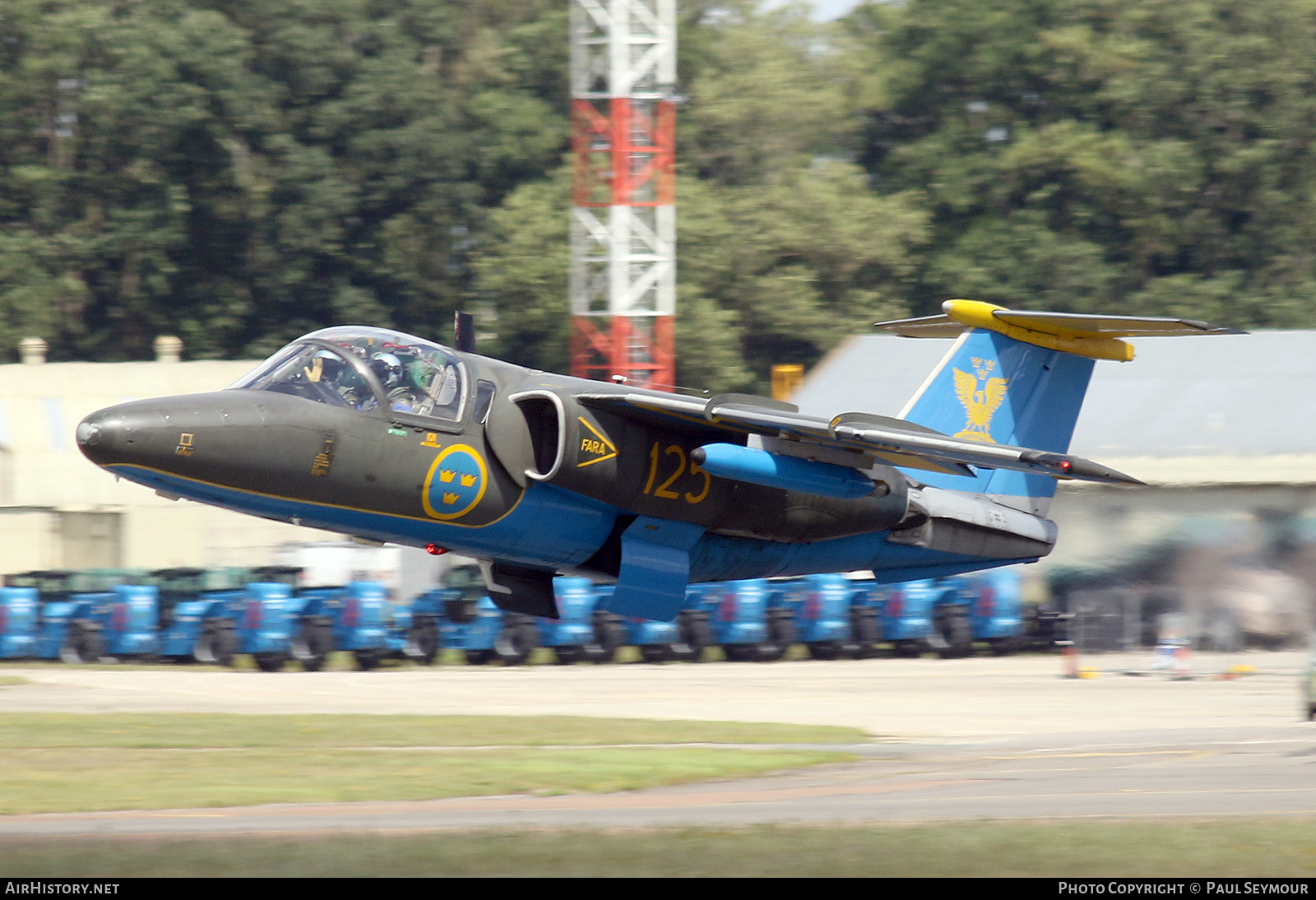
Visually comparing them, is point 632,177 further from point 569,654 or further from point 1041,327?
point 1041,327

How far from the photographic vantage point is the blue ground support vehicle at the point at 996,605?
29109 millimetres

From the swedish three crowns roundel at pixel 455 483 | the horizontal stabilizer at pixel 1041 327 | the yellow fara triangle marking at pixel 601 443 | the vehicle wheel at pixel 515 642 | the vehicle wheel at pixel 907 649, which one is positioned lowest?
the vehicle wheel at pixel 907 649

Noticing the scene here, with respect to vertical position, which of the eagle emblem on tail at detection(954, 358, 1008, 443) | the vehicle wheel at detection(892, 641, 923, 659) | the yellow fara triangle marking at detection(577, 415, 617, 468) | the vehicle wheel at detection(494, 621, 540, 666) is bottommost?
the vehicle wheel at detection(892, 641, 923, 659)

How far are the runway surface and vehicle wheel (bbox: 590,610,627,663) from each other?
1.65 ft

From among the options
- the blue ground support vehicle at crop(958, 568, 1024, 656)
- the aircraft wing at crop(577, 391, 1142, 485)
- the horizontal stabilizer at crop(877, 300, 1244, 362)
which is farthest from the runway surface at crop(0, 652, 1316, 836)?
the horizontal stabilizer at crop(877, 300, 1244, 362)

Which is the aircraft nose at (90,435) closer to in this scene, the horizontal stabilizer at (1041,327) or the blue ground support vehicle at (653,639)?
the horizontal stabilizer at (1041,327)

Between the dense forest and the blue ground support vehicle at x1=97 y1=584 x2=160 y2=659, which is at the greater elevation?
the dense forest

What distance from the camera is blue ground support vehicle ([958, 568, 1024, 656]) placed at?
2911 centimetres

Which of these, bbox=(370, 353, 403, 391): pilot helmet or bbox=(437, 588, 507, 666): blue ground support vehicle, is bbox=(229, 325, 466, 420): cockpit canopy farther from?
bbox=(437, 588, 507, 666): blue ground support vehicle

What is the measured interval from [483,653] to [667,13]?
782 inches

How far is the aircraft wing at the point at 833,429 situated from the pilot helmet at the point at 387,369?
6.04 feet

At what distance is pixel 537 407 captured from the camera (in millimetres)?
15883

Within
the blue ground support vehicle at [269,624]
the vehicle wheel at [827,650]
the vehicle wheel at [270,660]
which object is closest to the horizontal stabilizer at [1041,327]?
the vehicle wheel at [827,650]
